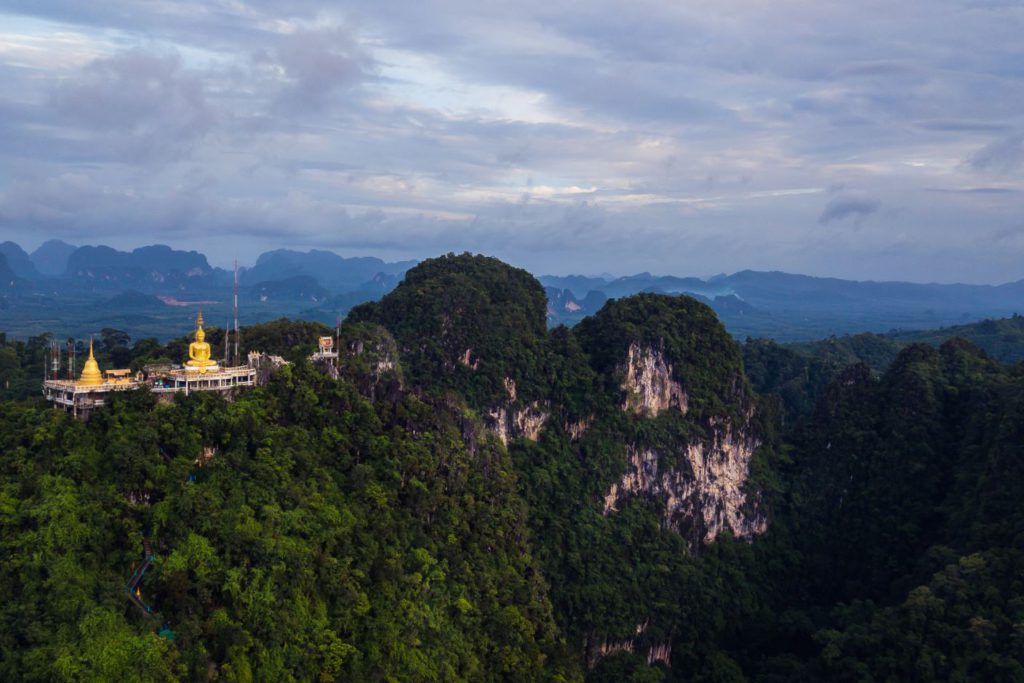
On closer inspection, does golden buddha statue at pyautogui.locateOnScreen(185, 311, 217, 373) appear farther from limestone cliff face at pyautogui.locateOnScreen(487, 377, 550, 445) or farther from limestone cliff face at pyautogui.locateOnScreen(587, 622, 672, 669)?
limestone cliff face at pyautogui.locateOnScreen(587, 622, 672, 669)

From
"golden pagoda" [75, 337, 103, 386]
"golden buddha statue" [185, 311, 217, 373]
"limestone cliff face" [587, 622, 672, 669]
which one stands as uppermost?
"golden buddha statue" [185, 311, 217, 373]

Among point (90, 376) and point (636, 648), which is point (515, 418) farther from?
point (90, 376)

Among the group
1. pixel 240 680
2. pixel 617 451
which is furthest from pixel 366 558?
pixel 617 451

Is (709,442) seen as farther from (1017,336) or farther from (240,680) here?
(1017,336)

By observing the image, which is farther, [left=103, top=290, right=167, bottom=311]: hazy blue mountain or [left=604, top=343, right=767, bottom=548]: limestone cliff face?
[left=103, top=290, right=167, bottom=311]: hazy blue mountain

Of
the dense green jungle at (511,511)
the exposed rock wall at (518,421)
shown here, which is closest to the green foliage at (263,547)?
the dense green jungle at (511,511)

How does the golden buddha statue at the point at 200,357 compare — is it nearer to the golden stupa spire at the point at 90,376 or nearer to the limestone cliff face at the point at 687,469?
the golden stupa spire at the point at 90,376

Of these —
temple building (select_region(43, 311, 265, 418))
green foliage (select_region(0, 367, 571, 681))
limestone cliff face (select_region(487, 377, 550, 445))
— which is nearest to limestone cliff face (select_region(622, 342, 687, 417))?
limestone cliff face (select_region(487, 377, 550, 445))
